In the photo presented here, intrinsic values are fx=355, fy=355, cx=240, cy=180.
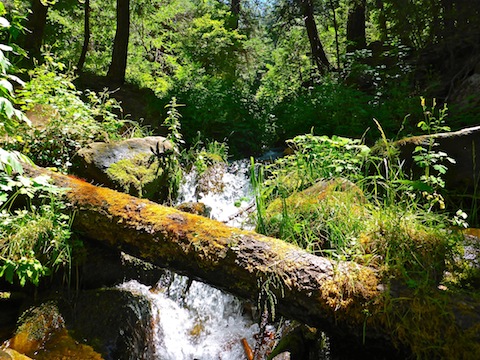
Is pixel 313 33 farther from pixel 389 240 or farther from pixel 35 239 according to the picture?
pixel 35 239

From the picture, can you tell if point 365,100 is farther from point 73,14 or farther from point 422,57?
point 73,14

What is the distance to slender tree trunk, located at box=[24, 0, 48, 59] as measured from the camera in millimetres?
9258

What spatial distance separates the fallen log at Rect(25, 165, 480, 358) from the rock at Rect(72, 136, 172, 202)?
171 cm

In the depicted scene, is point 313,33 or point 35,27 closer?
Result: point 35,27

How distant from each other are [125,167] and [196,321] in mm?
2546

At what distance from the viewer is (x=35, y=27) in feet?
30.9

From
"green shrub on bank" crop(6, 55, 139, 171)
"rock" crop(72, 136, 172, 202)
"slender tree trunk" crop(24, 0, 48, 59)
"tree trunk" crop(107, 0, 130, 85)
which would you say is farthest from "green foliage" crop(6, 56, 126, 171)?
"tree trunk" crop(107, 0, 130, 85)

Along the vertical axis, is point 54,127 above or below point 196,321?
above

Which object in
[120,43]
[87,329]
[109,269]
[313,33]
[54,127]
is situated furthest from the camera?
[313,33]

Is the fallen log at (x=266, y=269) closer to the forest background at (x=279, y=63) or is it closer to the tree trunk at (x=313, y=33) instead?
the forest background at (x=279, y=63)

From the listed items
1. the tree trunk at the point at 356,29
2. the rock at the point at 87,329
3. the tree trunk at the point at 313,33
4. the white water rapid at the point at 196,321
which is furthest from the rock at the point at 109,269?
the tree trunk at the point at 356,29

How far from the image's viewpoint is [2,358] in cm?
238

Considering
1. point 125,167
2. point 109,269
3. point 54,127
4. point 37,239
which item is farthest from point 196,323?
point 54,127

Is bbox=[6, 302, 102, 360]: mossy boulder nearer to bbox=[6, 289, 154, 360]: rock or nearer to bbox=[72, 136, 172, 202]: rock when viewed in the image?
bbox=[6, 289, 154, 360]: rock
